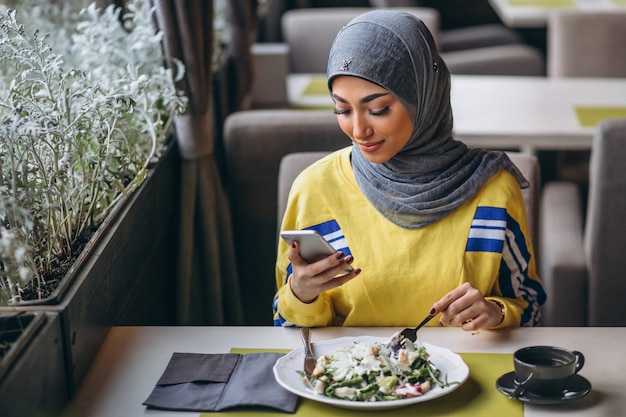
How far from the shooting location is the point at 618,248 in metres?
2.47

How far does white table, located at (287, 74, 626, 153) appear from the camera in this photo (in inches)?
120

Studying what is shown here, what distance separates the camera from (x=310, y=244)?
1.53 metres

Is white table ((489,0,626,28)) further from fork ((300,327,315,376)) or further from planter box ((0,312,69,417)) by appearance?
planter box ((0,312,69,417))

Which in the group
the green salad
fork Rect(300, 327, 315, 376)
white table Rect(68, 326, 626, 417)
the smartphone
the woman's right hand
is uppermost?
the smartphone

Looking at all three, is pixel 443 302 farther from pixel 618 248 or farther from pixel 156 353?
pixel 618 248

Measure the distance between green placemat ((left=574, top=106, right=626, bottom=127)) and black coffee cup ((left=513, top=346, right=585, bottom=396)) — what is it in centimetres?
183

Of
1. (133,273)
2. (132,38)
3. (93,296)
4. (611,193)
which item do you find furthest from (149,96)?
(611,193)

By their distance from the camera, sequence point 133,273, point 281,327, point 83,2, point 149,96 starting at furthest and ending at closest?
point 83,2
point 149,96
point 133,273
point 281,327

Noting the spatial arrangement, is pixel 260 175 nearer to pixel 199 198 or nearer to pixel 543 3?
pixel 199 198

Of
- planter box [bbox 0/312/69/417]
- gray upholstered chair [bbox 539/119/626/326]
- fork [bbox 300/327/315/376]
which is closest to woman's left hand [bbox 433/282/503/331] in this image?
fork [bbox 300/327/315/376]

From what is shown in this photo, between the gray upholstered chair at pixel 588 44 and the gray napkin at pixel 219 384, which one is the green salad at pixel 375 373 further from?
the gray upholstered chair at pixel 588 44

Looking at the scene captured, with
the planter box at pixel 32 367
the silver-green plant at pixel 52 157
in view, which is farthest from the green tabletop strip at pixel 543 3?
the planter box at pixel 32 367

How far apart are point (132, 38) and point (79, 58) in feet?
0.69

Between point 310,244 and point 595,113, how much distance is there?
201 cm
